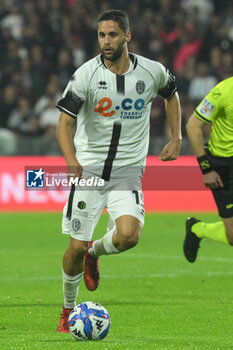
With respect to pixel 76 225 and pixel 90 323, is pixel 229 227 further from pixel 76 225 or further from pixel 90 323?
pixel 90 323

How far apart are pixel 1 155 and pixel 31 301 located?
835cm

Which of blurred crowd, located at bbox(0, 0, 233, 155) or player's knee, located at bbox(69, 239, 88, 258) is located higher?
player's knee, located at bbox(69, 239, 88, 258)

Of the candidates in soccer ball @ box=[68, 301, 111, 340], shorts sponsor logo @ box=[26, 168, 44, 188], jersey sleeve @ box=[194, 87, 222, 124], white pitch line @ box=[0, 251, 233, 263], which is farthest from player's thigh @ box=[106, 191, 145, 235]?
white pitch line @ box=[0, 251, 233, 263]

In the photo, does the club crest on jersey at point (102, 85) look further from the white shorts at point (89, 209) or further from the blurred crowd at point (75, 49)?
the blurred crowd at point (75, 49)

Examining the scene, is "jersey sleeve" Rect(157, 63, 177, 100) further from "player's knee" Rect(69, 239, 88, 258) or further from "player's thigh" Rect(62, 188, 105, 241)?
"player's knee" Rect(69, 239, 88, 258)

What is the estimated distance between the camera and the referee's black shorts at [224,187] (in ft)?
28.7

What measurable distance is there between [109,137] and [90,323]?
5.12ft

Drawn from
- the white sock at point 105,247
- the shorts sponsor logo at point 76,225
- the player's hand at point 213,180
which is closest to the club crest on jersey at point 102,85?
the shorts sponsor logo at point 76,225

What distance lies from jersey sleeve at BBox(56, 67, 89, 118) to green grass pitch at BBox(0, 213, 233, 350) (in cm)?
162

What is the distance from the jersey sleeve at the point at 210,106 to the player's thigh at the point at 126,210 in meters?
1.57

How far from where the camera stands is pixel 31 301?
8398 millimetres

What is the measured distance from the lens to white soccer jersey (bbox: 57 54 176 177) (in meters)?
6.97

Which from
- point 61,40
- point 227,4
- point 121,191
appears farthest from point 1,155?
point 121,191

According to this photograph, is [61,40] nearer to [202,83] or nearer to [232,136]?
[202,83]
